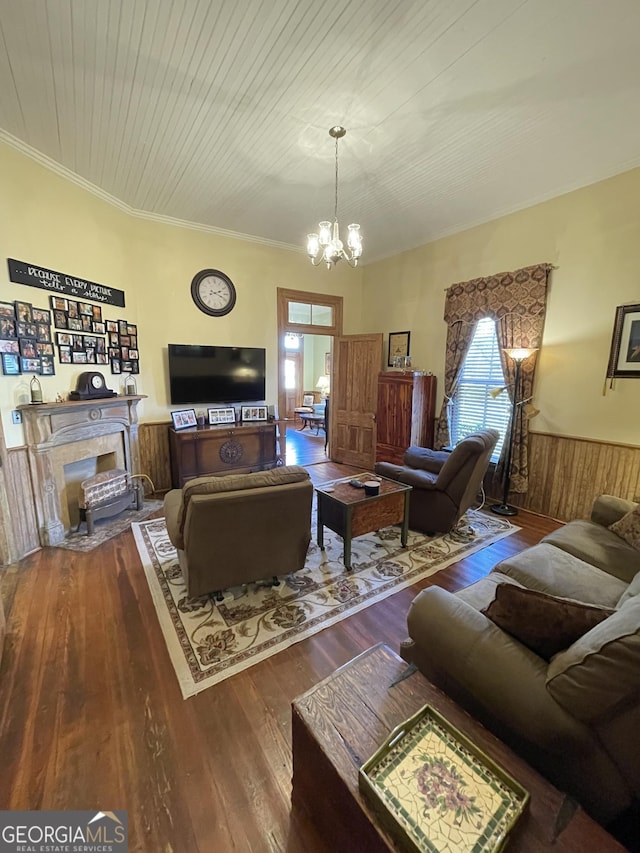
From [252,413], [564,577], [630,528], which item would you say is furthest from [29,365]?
[630,528]

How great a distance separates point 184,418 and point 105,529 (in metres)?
1.66

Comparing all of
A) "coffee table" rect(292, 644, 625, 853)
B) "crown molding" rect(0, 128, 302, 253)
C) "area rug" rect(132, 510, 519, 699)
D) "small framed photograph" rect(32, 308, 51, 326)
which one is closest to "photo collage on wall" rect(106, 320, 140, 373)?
"small framed photograph" rect(32, 308, 51, 326)

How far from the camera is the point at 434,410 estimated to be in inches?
200

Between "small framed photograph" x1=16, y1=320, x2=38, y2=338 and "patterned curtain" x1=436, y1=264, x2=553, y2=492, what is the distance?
4.62 m

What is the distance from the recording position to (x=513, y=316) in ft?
13.3

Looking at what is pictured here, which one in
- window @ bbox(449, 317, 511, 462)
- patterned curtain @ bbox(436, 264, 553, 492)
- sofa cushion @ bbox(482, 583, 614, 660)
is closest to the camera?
sofa cushion @ bbox(482, 583, 614, 660)

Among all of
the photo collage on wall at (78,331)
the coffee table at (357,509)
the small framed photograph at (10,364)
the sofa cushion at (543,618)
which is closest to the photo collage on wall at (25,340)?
the small framed photograph at (10,364)

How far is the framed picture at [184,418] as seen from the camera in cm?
454

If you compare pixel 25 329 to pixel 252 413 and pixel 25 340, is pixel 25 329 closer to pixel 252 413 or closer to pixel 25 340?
pixel 25 340

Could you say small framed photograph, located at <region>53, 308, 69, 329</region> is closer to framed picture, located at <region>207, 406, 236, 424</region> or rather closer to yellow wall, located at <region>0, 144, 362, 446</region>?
yellow wall, located at <region>0, 144, 362, 446</region>

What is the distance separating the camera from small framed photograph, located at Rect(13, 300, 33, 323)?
289 cm

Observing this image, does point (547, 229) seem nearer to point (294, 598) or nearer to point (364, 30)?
point (364, 30)

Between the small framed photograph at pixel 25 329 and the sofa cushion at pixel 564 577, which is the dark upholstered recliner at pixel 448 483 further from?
the small framed photograph at pixel 25 329

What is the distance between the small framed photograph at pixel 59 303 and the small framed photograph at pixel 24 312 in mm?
240
